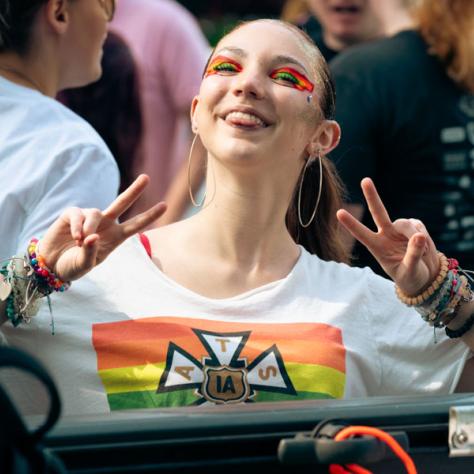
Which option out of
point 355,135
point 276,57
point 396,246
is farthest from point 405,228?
point 355,135

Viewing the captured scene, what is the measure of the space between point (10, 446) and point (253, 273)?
1095 millimetres

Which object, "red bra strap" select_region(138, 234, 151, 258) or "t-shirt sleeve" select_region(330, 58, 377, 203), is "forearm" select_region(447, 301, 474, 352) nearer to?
"red bra strap" select_region(138, 234, 151, 258)

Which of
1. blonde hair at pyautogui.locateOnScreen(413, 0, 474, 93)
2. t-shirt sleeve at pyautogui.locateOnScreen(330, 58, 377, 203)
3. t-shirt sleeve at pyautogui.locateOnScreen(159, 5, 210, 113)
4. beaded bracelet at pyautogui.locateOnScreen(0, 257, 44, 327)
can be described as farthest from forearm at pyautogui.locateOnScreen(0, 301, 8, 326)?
Answer: t-shirt sleeve at pyautogui.locateOnScreen(159, 5, 210, 113)

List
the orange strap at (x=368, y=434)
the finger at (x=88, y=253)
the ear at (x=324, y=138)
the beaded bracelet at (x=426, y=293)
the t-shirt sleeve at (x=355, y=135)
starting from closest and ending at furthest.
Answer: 1. the orange strap at (x=368, y=434)
2. the finger at (x=88, y=253)
3. the beaded bracelet at (x=426, y=293)
4. the ear at (x=324, y=138)
5. the t-shirt sleeve at (x=355, y=135)

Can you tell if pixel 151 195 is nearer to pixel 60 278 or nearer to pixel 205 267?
pixel 205 267

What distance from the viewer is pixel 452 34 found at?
3479 mm

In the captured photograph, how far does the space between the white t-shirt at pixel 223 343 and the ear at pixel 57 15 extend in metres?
0.55

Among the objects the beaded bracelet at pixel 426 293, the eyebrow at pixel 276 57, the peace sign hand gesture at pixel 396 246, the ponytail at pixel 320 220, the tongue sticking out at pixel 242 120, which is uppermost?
the eyebrow at pixel 276 57

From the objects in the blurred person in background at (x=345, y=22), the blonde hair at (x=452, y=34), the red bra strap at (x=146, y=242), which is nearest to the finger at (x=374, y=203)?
the red bra strap at (x=146, y=242)

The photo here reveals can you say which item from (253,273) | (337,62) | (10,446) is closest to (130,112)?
(337,62)

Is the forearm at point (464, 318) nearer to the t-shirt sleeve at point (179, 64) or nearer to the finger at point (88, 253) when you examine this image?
the finger at point (88, 253)

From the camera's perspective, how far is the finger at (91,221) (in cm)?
206

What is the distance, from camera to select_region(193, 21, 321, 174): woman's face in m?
2.39

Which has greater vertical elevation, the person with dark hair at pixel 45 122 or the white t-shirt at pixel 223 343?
the person with dark hair at pixel 45 122
